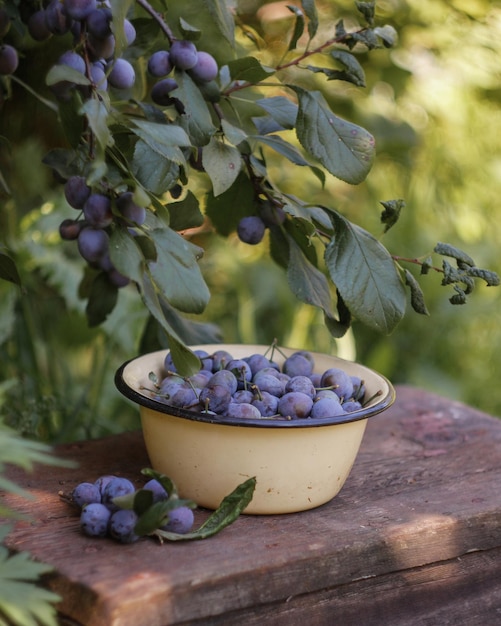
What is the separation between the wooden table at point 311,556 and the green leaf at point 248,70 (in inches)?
18.7

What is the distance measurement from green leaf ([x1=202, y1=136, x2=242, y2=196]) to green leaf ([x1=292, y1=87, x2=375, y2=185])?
0.09 m

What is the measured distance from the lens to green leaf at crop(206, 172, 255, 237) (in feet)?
3.38

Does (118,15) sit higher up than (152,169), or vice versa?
(118,15)

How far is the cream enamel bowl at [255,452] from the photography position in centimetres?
77

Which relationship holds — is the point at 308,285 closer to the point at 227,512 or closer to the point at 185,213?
the point at 185,213

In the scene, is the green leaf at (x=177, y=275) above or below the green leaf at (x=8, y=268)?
above

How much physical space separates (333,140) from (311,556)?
0.44 m

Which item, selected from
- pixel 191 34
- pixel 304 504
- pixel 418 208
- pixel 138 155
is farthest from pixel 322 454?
pixel 418 208

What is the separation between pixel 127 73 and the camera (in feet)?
2.64

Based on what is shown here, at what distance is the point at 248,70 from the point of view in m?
0.84

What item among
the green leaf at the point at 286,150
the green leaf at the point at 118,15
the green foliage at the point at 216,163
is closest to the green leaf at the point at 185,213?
the green foliage at the point at 216,163

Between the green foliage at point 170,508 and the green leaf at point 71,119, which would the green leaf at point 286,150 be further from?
the green foliage at point 170,508

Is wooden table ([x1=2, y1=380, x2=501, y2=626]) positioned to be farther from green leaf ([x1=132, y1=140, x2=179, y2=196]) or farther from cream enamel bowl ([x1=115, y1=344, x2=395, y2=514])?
green leaf ([x1=132, y1=140, x2=179, y2=196])

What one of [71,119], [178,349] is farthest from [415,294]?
[71,119]
